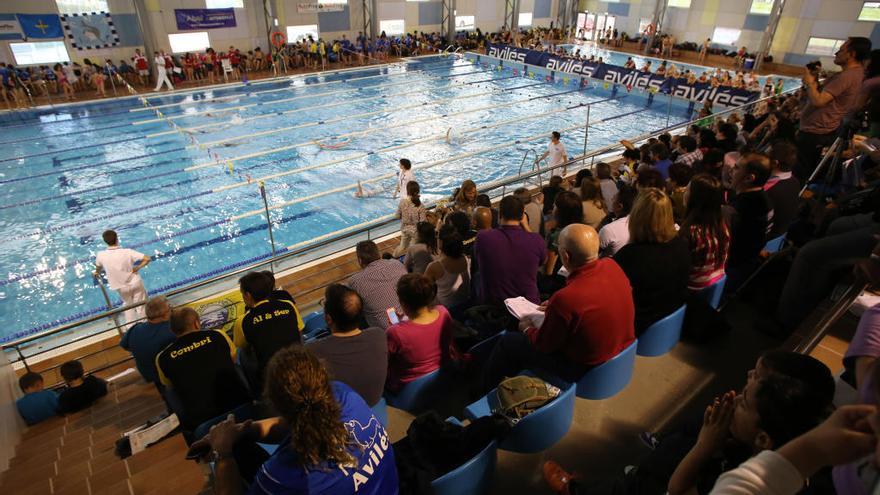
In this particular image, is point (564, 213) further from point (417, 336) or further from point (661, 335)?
point (417, 336)

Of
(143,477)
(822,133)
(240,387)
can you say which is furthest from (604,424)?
(822,133)

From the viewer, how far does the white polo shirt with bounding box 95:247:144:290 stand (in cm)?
552

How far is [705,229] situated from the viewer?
298 centimetres

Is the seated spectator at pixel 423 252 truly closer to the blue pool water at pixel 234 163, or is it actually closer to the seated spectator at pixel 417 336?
the seated spectator at pixel 417 336

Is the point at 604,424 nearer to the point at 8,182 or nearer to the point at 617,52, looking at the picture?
the point at 8,182

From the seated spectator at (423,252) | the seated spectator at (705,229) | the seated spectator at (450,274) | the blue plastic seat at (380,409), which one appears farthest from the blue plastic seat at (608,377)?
the seated spectator at (423,252)

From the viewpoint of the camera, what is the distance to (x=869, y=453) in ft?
3.65

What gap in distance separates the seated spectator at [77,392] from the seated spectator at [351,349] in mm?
2538

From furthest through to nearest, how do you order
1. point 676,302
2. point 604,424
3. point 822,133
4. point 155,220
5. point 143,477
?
1. point 155,220
2. point 822,133
3. point 676,302
4. point 604,424
5. point 143,477

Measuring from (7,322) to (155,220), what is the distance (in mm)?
2961

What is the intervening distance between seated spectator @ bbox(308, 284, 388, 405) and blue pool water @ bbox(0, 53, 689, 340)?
19.5 feet

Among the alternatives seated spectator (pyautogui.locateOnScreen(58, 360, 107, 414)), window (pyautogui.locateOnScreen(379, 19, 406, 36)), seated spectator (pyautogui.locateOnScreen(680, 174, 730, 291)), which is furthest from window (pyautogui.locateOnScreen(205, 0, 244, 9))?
seated spectator (pyautogui.locateOnScreen(680, 174, 730, 291))

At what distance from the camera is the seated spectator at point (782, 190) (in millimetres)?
3672

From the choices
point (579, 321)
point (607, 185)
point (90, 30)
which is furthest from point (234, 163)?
point (579, 321)
